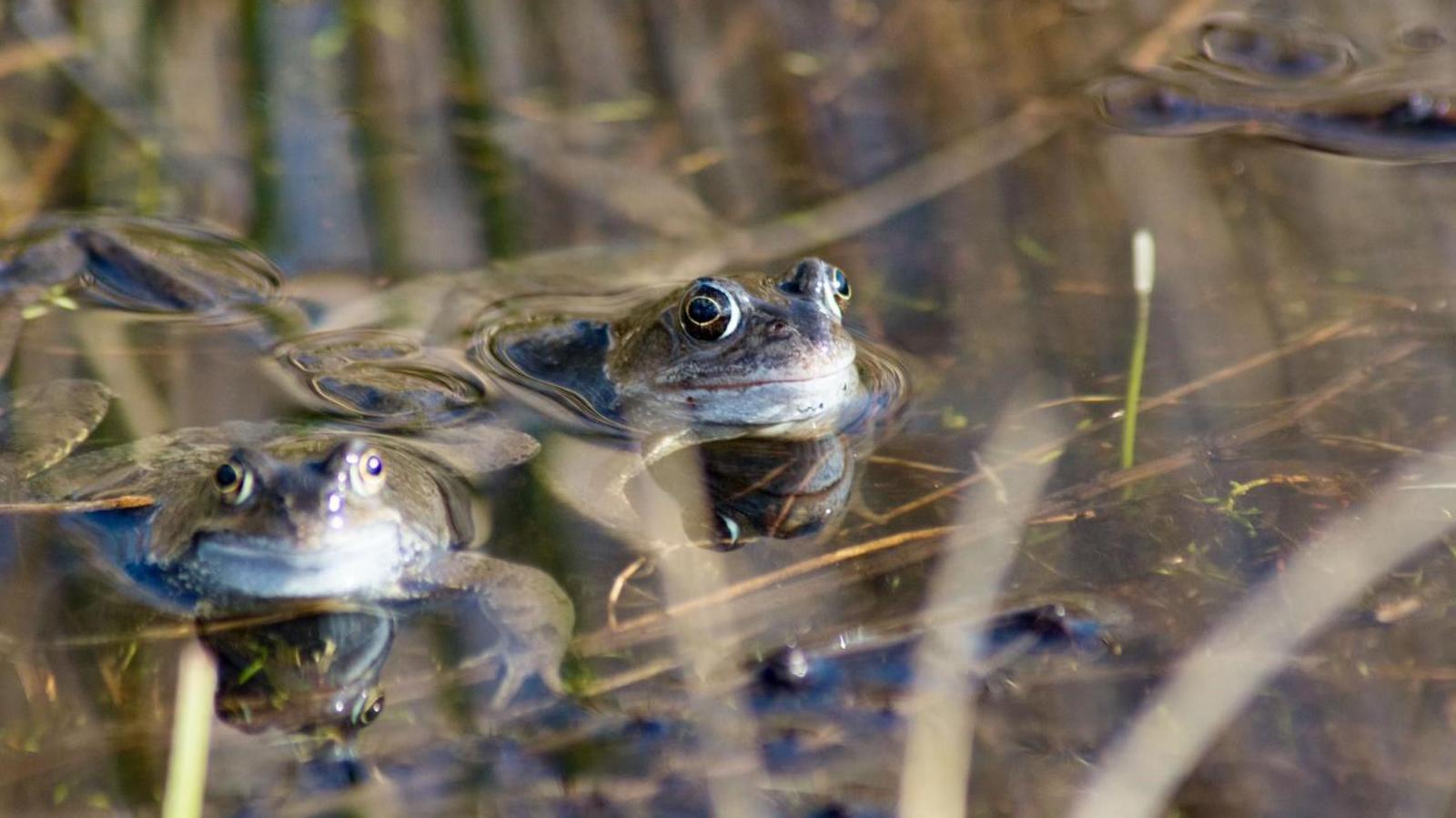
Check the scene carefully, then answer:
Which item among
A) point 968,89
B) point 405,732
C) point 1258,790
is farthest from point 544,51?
point 1258,790

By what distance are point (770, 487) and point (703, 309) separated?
0.70 m

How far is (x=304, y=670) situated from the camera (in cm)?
358

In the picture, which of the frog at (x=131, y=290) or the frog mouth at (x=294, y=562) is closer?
the frog mouth at (x=294, y=562)

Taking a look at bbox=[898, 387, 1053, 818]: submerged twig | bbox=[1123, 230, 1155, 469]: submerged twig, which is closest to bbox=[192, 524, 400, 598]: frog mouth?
bbox=[898, 387, 1053, 818]: submerged twig

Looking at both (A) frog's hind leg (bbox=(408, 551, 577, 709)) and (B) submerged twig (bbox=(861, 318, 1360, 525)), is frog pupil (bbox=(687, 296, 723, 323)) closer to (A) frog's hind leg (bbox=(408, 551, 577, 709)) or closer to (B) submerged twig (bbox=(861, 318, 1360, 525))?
(B) submerged twig (bbox=(861, 318, 1360, 525))

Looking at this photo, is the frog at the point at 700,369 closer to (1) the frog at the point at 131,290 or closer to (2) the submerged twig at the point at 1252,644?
(1) the frog at the point at 131,290

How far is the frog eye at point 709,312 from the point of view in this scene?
15.8 ft

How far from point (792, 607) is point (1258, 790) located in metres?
1.28

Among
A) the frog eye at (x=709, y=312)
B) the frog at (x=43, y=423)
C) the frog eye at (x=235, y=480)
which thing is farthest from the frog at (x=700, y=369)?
the frog at (x=43, y=423)

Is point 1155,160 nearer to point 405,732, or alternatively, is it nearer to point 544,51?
point 544,51

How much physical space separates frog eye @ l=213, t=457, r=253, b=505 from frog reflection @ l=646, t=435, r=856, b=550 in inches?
52.4

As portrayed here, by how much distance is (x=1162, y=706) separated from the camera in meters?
3.26

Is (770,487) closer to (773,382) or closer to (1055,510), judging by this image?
(773,382)

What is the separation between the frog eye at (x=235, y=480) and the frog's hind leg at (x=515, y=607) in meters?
0.57
